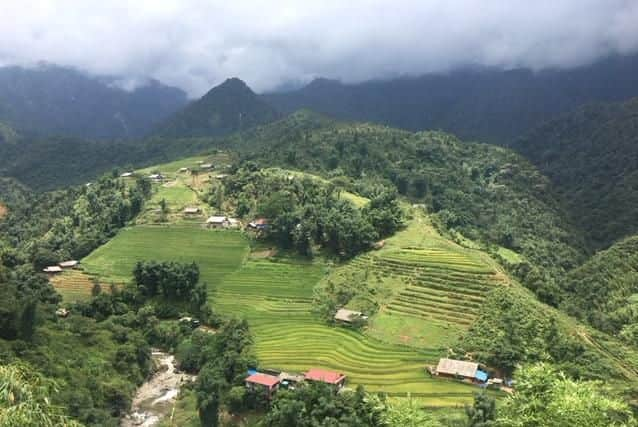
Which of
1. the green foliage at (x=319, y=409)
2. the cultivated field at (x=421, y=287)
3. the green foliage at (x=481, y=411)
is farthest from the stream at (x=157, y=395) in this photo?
the green foliage at (x=481, y=411)

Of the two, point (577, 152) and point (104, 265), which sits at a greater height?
point (577, 152)

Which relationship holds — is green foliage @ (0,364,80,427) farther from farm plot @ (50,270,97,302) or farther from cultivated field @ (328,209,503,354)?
farm plot @ (50,270,97,302)

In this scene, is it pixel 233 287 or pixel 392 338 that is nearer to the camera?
pixel 392 338

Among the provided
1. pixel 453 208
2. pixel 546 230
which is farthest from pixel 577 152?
pixel 453 208

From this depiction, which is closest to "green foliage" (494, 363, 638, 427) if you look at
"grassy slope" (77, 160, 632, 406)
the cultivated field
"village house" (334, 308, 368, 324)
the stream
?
"grassy slope" (77, 160, 632, 406)

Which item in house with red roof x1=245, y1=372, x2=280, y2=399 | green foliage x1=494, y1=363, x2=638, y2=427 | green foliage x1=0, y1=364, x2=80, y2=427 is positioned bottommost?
house with red roof x1=245, y1=372, x2=280, y2=399

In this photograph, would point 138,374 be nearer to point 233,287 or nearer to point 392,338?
point 233,287
